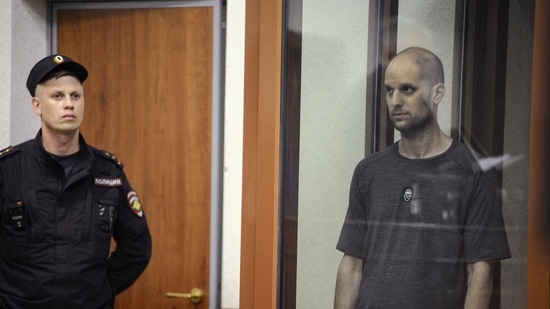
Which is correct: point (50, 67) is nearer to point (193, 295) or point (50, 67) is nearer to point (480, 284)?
point (193, 295)

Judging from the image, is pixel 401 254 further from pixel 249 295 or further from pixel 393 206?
pixel 249 295

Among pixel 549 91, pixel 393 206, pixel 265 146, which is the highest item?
pixel 549 91

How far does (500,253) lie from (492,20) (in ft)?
1.64

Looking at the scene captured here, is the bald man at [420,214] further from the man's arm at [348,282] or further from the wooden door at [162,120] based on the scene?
the wooden door at [162,120]

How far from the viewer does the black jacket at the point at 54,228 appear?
2.09m

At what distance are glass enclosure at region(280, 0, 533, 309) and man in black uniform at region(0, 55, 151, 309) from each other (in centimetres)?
85

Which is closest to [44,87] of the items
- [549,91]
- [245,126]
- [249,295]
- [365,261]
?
[245,126]

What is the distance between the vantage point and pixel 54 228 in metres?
2.11

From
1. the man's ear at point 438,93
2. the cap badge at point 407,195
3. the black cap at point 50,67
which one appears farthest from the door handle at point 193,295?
the man's ear at point 438,93

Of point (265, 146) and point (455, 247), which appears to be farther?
point (265, 146)

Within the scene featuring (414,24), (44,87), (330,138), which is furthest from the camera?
(44,87)

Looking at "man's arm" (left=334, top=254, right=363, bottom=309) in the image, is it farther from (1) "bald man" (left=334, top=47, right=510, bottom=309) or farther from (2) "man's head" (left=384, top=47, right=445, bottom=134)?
Answer: (2) "man's head" (left=384, top=47, right=445, bottom=134)

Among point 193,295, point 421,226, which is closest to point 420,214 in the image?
point 421,226

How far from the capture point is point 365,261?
4.95 feet
